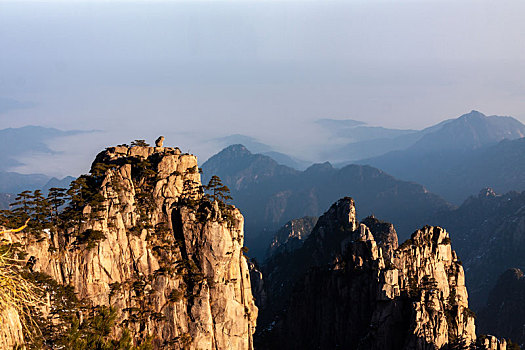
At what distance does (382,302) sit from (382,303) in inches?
10.7

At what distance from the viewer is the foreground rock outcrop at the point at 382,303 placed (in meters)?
105

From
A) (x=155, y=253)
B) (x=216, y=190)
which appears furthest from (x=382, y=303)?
(x=155, y=253)

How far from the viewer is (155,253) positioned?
101375 millimetres

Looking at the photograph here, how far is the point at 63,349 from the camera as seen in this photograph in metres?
66.1

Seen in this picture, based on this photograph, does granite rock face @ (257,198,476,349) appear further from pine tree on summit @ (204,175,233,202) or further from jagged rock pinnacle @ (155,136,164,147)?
jagged rock pinnacle @ (155,136,164,147)

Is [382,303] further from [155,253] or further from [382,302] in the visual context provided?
[155,253]

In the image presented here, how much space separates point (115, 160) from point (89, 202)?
19.9 metres

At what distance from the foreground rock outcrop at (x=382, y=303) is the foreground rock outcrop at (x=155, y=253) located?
34367 millimetres

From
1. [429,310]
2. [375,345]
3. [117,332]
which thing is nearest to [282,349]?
[375,345]

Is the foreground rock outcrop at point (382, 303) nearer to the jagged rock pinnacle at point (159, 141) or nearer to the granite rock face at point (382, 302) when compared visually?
the granite rock face at point (382, 302)

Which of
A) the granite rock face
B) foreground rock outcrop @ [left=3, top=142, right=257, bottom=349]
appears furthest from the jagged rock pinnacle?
the granite rock face

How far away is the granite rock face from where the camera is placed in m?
105

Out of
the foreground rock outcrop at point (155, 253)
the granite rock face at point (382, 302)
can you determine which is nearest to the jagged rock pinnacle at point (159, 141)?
the foreground rock outcrop at point (155, 253)

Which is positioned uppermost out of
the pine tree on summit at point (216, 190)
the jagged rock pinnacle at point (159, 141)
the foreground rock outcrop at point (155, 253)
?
the jagged rock pinnacle at point (159, 141)
